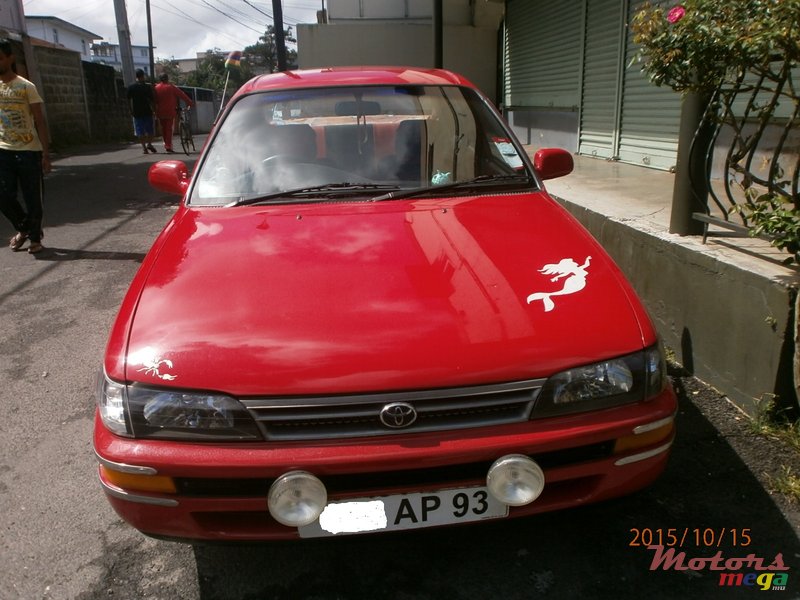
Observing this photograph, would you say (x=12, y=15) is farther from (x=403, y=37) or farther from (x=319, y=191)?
(x=319, y=191)

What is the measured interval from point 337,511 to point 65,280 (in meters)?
4.58

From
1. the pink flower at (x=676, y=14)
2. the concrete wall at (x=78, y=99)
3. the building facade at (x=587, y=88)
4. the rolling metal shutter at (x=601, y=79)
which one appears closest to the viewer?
the pink flower at (x=676, y=14)

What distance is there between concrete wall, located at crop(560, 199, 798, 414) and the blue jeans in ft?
17.2

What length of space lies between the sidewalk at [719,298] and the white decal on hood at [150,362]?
2369 millimetres

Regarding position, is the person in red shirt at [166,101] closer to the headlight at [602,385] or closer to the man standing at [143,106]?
the man standing at [143,106]

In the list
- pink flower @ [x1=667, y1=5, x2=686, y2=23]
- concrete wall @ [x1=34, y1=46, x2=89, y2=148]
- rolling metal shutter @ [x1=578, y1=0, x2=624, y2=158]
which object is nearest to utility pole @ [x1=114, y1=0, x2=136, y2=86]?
concrete wall @ [x1=34, y1=46, x2=89, y2=148]

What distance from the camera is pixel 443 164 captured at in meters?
3.11

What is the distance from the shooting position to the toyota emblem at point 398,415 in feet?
5.90

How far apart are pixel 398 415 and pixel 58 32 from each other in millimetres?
74467

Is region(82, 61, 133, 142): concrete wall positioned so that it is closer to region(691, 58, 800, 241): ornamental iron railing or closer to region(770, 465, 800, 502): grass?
region(691, 58, 800, 241): ornamental iron railing

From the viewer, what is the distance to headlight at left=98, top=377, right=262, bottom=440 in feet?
5.96

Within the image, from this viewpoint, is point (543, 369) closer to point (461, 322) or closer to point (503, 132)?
point (461, 322)

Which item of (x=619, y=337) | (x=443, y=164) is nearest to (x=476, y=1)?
(x=443, y=164)

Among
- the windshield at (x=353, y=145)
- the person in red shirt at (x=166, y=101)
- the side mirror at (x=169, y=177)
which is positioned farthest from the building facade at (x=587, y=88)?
the person in red shirt at (x=166, y=101)
